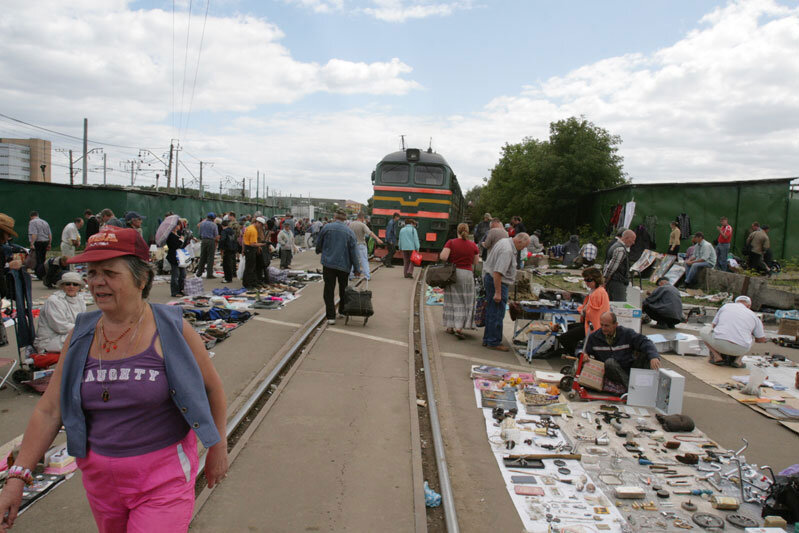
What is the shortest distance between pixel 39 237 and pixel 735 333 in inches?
591

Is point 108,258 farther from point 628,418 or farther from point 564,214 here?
point 564,214

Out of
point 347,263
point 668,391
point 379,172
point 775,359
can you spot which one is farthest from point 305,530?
point 379,172

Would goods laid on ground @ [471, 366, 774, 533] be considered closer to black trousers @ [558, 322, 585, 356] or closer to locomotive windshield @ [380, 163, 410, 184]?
black trousers @ [558, 322, 585, 356]

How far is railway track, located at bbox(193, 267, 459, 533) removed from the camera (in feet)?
12.7

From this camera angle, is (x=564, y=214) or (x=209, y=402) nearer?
(x=209, y=402)

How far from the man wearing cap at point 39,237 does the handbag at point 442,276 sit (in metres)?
10.2

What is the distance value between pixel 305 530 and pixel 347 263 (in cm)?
616

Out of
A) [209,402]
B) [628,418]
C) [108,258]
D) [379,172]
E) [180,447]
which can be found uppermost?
[379,172]

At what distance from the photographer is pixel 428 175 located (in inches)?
787

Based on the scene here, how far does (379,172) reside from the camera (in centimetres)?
2031

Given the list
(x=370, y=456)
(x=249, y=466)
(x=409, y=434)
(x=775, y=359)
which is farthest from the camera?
(x=775, y=359)

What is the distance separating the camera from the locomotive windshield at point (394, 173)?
20062 millimetres

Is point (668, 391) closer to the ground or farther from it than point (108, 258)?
closer to the ground

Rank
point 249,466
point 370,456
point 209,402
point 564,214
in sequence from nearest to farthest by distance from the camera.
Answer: point 209,402 → point 249,466 → point 370,456 → point 564,214
